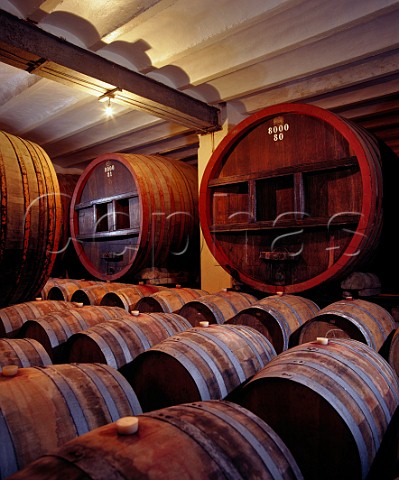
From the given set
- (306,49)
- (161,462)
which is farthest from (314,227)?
(161,462)

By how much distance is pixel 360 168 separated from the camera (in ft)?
10.6

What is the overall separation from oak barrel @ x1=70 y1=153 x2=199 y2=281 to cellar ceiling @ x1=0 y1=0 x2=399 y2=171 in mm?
788

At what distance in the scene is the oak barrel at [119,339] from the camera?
2480 mm

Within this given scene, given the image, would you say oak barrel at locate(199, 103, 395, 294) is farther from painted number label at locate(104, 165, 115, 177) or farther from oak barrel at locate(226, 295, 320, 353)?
painted number label at locate(104, 165, 115, 177)

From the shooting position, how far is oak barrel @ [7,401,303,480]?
923 millimetres

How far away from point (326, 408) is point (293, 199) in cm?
248

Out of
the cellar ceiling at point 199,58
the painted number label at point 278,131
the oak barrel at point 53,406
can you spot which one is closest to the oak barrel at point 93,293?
the cellar ceiling at point 199,58

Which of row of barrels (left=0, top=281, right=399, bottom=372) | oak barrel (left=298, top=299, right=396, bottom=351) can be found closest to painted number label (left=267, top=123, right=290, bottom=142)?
row of barrels (left=0, top=281, right=399, bottom=372)

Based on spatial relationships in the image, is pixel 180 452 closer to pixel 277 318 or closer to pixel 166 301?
pixel 277 318

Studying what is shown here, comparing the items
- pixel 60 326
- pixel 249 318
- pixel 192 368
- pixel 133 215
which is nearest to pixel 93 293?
pixel 133 215

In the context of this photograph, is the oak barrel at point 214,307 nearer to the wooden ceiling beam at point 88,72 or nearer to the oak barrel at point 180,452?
the oak barrel at point 180,452

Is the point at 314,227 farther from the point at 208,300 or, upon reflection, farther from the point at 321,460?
the point at 321,460

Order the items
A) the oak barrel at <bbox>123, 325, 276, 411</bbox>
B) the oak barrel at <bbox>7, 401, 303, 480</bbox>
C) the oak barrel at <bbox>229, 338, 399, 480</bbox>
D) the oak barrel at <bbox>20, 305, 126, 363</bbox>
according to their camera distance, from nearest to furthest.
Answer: the oak barrel at <bbox>7, 401, 303, 480</bbox>
the oak barrel at <bbox>229, 338, 399, 480</bbox>
the oak barrel at <bbox>123, 325, 276, 411</bbox>
the oak barrel at <bbox>20, 305, 126, 363</bbox>

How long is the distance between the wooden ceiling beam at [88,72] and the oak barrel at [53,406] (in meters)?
2.78
